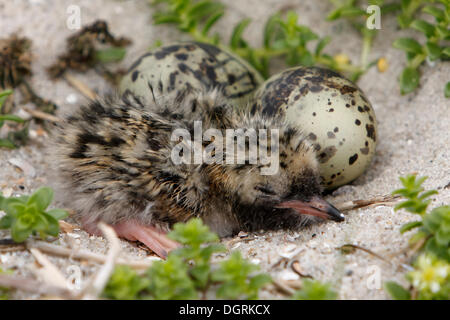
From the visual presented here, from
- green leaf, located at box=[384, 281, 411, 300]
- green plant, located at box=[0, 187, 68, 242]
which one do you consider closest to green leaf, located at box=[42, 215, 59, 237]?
green plant, located at box=[0, 187, 68, 242]

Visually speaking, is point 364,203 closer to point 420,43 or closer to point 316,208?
point 316,208

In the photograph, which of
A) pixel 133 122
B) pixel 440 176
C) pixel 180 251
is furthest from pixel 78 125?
pixel 440 176

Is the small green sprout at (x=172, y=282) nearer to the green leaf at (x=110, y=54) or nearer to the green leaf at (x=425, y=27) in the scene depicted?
the green leaf at (x=425, y=27)

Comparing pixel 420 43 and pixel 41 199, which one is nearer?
pixel 41 199

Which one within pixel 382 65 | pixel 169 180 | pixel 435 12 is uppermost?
pixel 435 12

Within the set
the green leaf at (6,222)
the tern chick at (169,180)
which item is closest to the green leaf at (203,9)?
the tern chick at (169,180)

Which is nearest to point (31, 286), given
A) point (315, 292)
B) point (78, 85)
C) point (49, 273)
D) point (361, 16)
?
point (49, 273)
